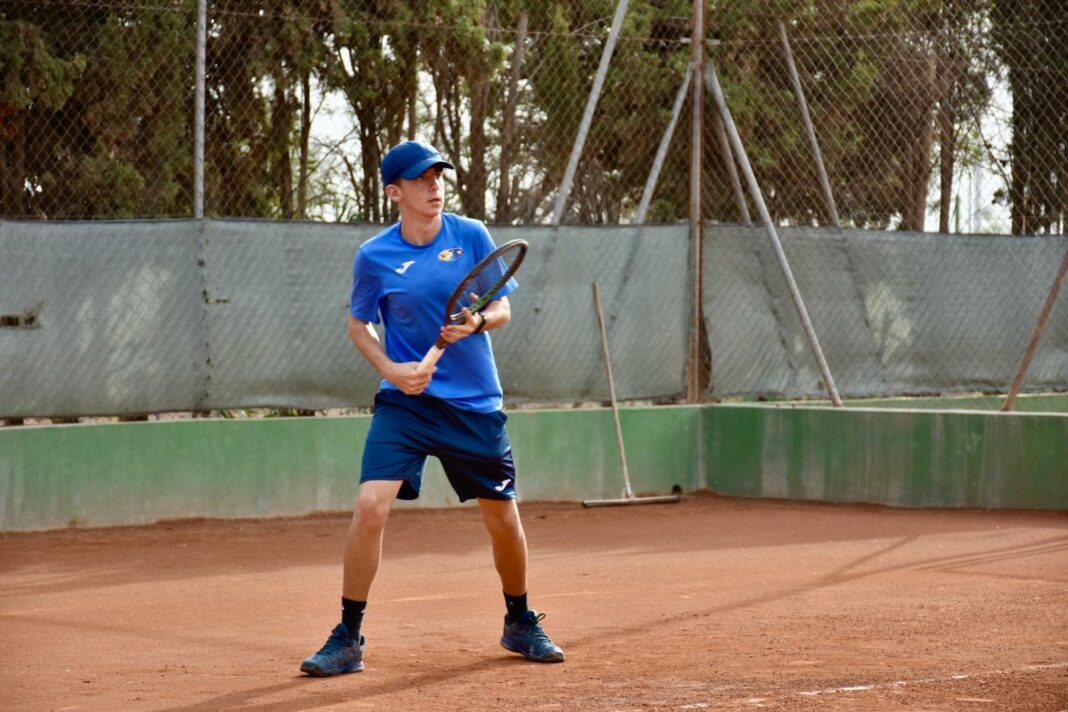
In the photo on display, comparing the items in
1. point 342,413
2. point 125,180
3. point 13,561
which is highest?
point 125,180

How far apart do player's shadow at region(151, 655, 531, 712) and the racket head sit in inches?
46.0

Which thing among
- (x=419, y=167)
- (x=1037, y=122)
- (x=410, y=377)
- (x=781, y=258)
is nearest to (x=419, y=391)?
(x=410, y=377)

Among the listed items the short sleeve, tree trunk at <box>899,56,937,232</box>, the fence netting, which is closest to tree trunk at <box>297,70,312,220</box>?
the fence netting

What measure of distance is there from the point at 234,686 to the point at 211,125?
6.23 meters

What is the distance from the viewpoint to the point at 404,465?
5.13 meters

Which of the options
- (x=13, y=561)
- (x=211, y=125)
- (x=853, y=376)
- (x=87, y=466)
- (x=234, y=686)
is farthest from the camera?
(x=853, y=376)

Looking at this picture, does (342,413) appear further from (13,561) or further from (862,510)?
(862,510)

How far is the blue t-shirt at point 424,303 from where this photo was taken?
5188 millimetres

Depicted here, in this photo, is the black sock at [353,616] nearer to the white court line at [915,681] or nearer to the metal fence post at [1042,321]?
the white court line at [915,681]

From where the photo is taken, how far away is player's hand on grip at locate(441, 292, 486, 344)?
4957mm

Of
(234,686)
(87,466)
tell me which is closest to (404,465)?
(234,686)

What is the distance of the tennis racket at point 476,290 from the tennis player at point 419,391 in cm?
5

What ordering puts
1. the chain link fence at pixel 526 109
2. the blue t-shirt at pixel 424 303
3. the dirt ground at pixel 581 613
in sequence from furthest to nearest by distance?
the chain link fence at pixel 526 109, the blue t-shirt at pixel 424 303, the dirt ground at pixel 581 613

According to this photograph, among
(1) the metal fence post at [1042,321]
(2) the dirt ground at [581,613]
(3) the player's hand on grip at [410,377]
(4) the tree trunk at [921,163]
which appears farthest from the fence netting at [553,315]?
(3) the player's hand on grip at [410,377]
